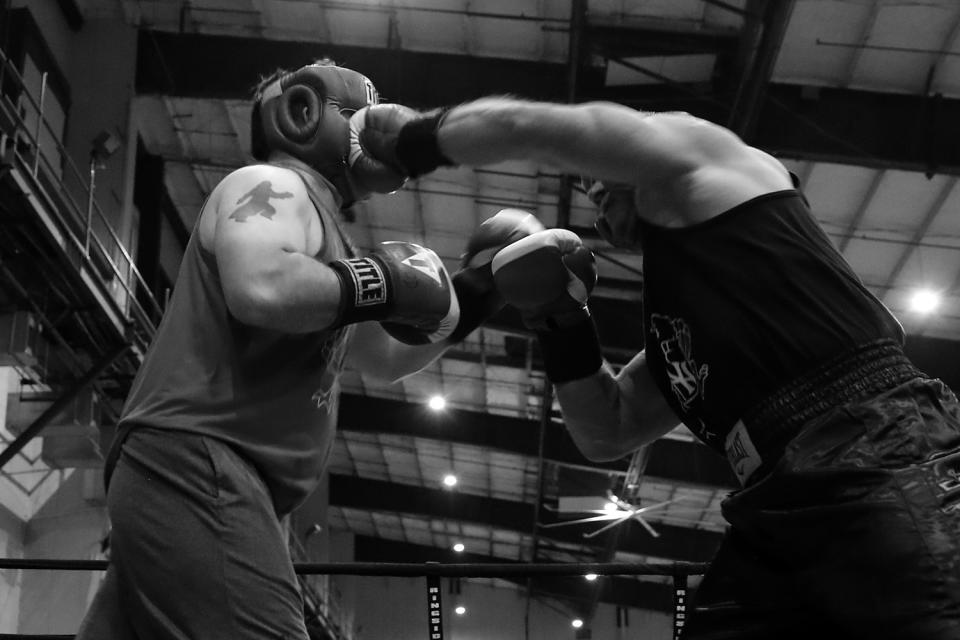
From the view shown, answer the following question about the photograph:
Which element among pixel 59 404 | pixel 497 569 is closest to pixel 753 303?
pixel 497 569

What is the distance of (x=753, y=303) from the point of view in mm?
1782

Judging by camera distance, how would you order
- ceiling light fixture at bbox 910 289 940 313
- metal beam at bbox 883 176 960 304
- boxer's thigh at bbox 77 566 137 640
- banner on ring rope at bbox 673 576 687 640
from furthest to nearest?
ceiling light fixture at bbox 910 289 940 313 < metal beam at bbox 883 176 960 304 < banner on ring rope at bbox 673 576 687 640 < boxer's thigh at bbox 77 566 137 640

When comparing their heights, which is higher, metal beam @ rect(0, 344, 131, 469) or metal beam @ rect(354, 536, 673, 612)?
metal beam @ rect(354, 536, 673, 612)

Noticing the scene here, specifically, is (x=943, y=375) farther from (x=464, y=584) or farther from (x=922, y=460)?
(x=464, y=584)

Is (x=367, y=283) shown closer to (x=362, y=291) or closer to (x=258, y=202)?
(x=362, y=291)

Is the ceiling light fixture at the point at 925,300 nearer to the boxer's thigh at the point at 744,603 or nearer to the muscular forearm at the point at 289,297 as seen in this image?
the boxer's thigh at the point at 744,603

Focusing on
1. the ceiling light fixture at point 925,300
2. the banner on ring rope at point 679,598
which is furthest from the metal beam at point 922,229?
the banner on ring rope at point 679,598

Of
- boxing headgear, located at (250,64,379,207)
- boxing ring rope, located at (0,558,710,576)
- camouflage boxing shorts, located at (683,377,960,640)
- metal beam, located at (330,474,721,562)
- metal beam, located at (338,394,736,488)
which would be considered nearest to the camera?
camouflage boxing shorts, located at (683,377,960,640)

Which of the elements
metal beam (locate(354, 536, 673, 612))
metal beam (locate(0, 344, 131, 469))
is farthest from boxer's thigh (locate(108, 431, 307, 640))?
metal beam (locate(354, 536, 673, 612))

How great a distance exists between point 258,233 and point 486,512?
1659cm

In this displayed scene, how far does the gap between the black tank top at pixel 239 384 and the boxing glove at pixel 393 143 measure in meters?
0.14

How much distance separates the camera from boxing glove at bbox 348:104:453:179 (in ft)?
6.64

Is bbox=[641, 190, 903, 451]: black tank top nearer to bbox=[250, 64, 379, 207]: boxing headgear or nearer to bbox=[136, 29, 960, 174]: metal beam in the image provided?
bbox=[250, 64, 379, 207]: boxing headgear

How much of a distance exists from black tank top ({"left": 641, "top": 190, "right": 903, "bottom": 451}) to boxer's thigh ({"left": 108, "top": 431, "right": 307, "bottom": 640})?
74cm
